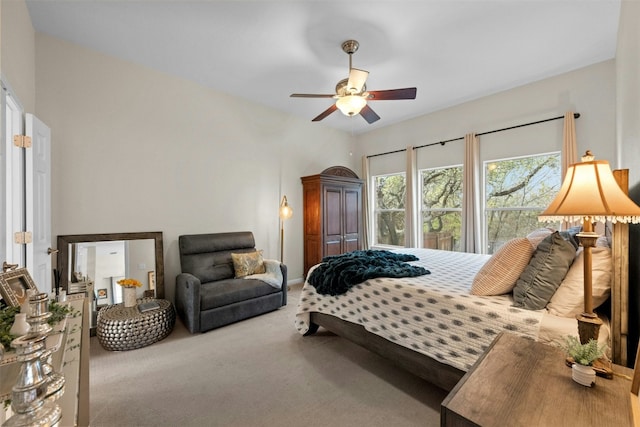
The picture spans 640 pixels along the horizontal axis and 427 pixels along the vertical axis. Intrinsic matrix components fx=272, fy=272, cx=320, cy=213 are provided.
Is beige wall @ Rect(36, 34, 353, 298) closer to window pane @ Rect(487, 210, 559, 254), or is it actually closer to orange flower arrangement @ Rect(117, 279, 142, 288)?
orange flower arrangement @ Rect(117, 279, 142, 288)

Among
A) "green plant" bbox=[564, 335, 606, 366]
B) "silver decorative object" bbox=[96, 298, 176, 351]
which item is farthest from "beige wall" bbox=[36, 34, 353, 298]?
"green plant" bbox=[564, 335, 606, 366]

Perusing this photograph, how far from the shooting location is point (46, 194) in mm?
2516

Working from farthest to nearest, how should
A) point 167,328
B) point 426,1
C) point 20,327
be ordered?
point 167,328 → point 426,1 → point 20,327

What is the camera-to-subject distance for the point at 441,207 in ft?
15.7

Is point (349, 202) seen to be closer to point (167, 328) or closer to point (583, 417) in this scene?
point (167, 328)

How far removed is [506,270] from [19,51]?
4105mm

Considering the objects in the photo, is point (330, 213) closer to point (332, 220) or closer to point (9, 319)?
point (332, 220)

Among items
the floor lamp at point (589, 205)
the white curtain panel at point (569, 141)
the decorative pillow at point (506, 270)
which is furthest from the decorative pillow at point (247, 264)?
the white curtain panel at point (569, 141)

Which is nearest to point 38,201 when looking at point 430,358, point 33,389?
point 33,389

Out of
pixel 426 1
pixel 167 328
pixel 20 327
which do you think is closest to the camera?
pixel 20 327

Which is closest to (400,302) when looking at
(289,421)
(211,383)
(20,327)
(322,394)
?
(322,394)

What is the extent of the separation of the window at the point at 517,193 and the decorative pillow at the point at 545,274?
8.52 ft

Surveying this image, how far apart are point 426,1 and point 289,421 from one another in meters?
3.37

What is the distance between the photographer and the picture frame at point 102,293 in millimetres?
3025
